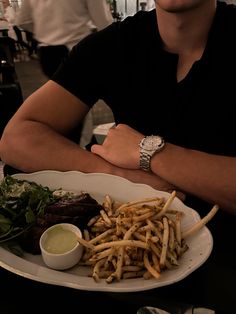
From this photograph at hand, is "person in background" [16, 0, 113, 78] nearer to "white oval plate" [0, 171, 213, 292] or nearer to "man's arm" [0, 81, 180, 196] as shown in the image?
"man's arm" [0, 81, 180, 196]

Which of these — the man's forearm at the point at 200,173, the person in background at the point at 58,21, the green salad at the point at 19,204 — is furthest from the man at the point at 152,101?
the person in background at the point at 58,21

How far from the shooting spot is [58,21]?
306 centimetres

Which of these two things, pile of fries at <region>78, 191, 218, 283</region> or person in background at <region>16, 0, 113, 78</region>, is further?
person in background at <region>16, 0, 113, 78</region>

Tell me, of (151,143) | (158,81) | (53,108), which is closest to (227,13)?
(158,81)

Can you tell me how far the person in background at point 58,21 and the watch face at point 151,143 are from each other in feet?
7.21

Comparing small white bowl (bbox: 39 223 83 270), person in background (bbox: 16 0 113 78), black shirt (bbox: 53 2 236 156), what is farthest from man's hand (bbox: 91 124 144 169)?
person in background (bbox: 16 0 113 78)

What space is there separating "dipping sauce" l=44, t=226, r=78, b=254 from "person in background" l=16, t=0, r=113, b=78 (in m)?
2.51

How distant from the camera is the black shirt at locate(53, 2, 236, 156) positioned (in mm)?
1329

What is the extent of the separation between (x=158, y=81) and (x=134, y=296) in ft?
2.90

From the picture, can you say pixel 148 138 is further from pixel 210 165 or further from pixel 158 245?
pixel 158 245

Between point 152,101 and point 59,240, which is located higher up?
point 152,101

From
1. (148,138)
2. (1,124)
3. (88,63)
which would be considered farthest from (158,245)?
(1,124)

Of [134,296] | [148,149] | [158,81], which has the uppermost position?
[158,81]

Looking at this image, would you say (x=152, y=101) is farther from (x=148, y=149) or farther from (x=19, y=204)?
(x=19, y=204)
